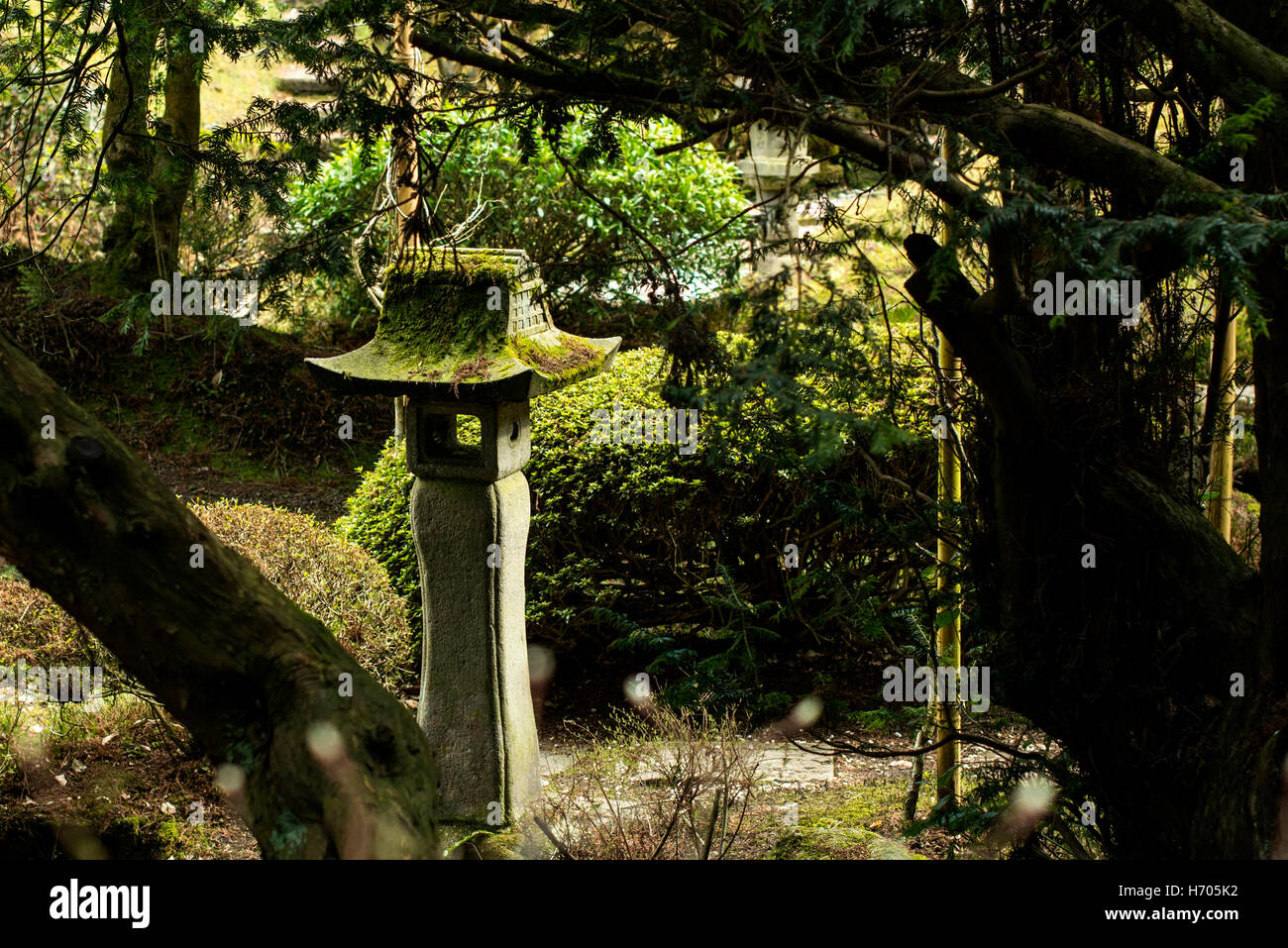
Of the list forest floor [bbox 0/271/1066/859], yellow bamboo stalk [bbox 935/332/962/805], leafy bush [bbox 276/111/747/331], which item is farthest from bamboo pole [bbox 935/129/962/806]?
leafy bush [bbox 276/111/747/331]

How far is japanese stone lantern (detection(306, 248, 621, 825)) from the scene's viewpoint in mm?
5246

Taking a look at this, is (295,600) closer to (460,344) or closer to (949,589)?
(460,344)

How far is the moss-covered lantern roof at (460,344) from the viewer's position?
5.11 m

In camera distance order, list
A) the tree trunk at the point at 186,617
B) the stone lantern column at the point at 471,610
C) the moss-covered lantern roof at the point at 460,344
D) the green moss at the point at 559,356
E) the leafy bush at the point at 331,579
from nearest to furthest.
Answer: the tree trunk at the point at 186,617 < the moss-covered lantern roof at the point at 460,344 < the green moss at the point at 559,356 < the stone lantern column at the point at 471,610 < the leafy bush at the point at 331,579

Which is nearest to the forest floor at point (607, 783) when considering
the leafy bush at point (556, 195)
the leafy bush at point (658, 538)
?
the leafy bush at point (658, 538)

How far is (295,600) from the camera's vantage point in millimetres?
6406

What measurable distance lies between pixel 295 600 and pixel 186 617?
3.71 m

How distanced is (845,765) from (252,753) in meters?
4.54

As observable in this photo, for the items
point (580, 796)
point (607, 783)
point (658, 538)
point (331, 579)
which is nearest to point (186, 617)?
point (580, 796)

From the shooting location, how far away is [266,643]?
283 centimetres

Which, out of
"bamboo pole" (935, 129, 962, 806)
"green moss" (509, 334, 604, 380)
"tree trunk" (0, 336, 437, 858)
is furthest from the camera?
"green moss" (509, 334, 604, 380)

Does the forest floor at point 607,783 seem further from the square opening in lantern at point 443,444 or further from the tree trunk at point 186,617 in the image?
the tree trunk at point 186,617

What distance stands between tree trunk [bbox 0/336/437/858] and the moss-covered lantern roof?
2277 millimetres

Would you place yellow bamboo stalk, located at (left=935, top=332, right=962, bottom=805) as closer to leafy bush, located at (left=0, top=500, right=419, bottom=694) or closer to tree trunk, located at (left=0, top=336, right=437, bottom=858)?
tree trunk, located at (left=0, top=336, right=437, bottom=858)
